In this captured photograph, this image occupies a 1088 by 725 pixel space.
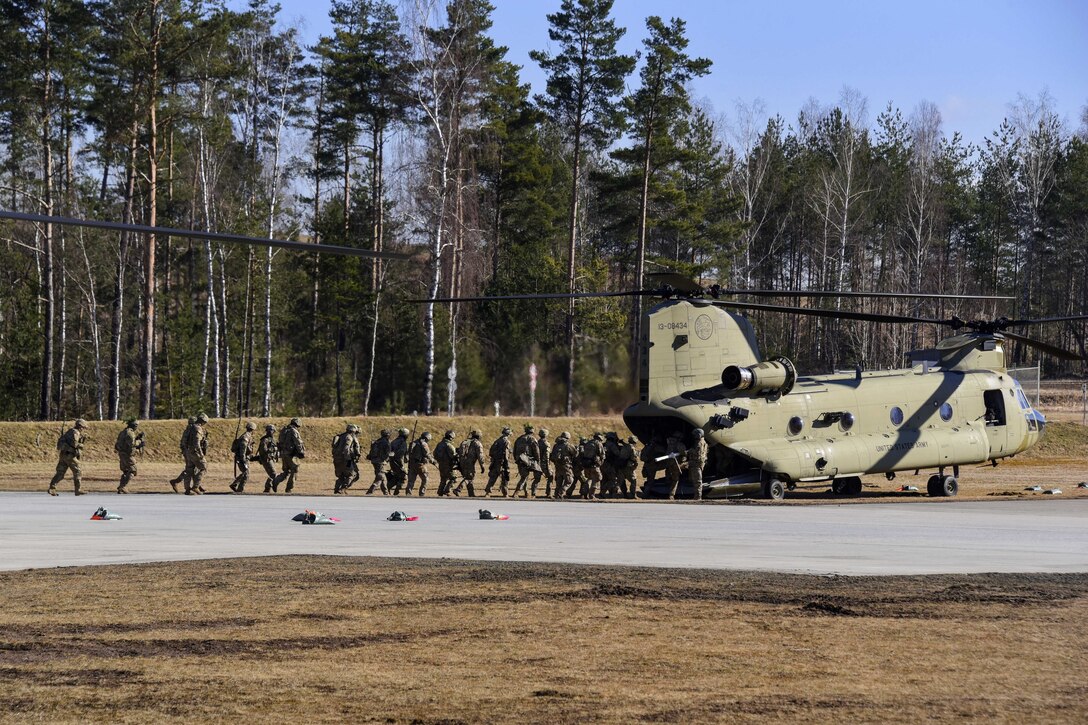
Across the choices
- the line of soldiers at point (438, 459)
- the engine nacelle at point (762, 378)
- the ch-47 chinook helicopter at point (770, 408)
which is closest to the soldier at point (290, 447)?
the line of soldiers at point (438, 459)

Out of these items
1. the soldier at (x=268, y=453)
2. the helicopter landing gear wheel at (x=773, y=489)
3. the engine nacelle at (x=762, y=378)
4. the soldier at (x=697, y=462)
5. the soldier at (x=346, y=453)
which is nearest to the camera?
the soldier at (x=697, y=462)

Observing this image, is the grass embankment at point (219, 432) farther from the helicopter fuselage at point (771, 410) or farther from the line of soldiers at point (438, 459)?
the helicopter fuselage at point (771, 410)

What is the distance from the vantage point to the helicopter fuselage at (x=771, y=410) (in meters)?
25.3

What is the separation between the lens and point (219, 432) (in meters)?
37.6

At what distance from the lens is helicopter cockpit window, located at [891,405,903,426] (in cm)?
2755

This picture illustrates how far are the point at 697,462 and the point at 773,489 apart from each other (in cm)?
194

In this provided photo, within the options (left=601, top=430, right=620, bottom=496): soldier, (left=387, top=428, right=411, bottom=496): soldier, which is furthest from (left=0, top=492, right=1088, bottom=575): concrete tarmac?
(left=387, top=428, right=411, bottom=496): soldier

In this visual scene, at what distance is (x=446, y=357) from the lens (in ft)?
148

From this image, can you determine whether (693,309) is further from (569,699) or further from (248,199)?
(248,199)

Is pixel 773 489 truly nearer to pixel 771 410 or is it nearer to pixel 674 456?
pixel 771 410

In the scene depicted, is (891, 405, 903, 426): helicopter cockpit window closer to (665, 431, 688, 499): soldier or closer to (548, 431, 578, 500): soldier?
(665, 431, 688, 499): soldier

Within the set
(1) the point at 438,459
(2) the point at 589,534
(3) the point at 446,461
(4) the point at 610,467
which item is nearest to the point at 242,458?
(1) the point at 438,459

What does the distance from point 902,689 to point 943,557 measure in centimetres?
738

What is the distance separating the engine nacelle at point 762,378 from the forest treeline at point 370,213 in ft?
14.9
